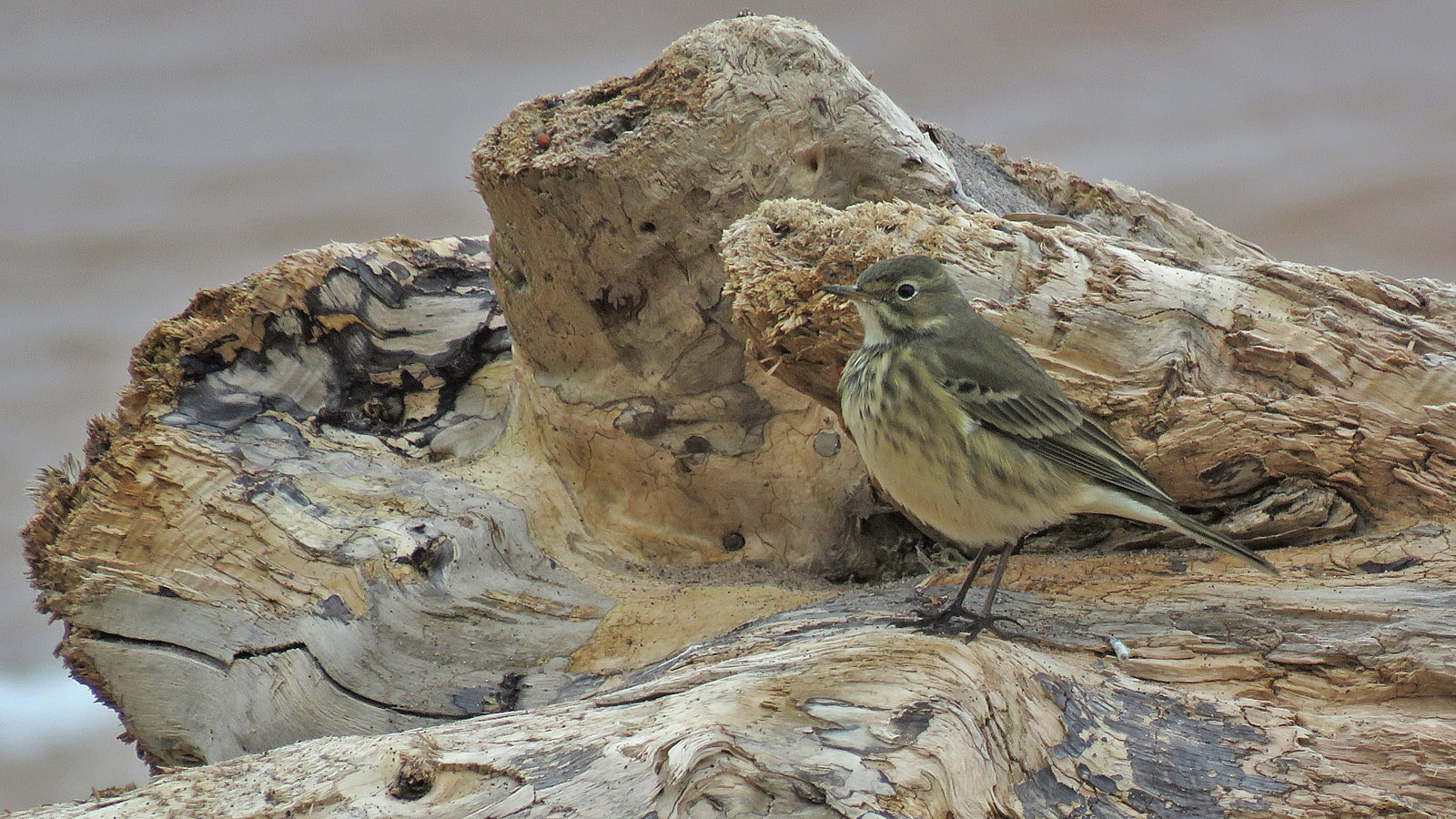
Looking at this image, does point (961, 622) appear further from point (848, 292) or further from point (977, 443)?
point (848, 292)

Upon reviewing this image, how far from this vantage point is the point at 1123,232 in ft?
13.4

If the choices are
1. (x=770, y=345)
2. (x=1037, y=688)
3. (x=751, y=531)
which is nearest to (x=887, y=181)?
(x=770, y=345)

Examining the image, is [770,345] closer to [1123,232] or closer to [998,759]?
[998,759]

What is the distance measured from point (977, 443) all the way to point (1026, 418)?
128 millimetres

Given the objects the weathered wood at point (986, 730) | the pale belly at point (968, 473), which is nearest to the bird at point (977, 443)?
the pale belly at point (968, 473)

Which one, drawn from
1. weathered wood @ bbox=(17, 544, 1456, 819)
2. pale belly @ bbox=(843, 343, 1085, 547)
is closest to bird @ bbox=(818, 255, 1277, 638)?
pale belly @ bbox=(843, 343, 1085, 547)

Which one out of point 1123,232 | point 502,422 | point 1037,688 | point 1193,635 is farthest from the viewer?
point 1123,232

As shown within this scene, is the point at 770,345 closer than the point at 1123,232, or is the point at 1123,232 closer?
the point at 770,345

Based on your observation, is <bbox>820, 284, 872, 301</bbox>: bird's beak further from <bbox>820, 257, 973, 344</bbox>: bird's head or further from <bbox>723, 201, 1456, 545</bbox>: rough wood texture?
<bbox>723, 201, 1456, 545</bbox>: rough wood texture

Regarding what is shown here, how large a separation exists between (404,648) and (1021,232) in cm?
201

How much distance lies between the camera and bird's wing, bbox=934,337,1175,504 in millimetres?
2564

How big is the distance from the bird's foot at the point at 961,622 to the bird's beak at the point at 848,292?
77cm

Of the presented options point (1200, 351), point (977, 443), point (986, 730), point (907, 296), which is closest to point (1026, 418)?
point (977, 443)

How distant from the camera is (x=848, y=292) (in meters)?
2.63
